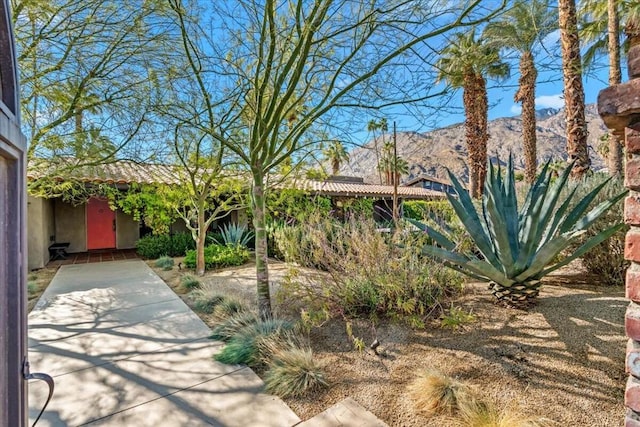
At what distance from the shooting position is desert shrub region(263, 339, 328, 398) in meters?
2.86

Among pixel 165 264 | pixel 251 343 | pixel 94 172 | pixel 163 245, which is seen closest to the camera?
pixel 251 343

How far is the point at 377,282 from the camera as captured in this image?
425 centimetres

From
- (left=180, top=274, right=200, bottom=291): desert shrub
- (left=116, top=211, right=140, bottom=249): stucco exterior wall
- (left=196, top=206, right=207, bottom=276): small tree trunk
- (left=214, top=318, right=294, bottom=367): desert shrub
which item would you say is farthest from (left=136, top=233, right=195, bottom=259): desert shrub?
(left=214, top=318, right=294, bottom=367): desert shrub

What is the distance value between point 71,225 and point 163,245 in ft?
15.7

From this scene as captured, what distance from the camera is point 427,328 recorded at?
378 centimetres

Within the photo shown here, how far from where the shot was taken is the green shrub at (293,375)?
285 cm

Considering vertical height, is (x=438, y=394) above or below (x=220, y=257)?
below

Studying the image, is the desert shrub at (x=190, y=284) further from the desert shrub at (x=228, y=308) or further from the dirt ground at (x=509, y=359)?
the dirt ground at (x=509, y=359)

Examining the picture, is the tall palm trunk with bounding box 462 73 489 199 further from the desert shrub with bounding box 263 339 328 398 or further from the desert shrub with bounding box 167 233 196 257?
the desert shrub with bounding box 263 339 328 398

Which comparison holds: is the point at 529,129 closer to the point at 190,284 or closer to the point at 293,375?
the point at 190,284

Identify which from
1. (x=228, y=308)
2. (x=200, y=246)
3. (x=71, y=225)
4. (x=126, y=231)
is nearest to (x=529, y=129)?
(x=200, y=246)

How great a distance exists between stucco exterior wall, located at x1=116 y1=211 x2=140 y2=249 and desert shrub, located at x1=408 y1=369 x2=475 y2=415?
15.0m

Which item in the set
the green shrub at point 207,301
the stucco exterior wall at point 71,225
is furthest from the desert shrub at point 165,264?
the stucco exterior wall at point 71,225

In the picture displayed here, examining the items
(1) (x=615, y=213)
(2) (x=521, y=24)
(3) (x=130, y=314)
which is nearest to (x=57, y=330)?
(3) (x=130, y=314)
